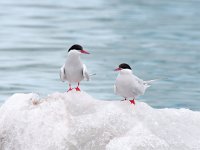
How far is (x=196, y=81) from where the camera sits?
1980 centimetres

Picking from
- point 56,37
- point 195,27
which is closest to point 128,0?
point 195,27

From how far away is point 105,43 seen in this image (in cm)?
2448

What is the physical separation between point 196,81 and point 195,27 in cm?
886

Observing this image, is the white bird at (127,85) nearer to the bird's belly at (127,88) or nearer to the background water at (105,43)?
the bird's belly at (127,88)

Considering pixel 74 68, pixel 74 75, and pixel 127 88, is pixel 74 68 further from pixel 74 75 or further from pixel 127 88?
pixel 127 88

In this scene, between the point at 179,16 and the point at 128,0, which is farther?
the point at 128,0

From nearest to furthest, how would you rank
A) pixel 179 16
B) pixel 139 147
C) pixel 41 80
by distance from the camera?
pixel 139 147
pixel 41 80
pixel 179 16

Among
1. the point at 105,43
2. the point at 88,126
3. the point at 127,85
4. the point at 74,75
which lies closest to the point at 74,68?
the point at 74,75

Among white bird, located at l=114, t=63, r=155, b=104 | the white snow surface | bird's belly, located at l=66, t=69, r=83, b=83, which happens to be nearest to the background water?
bird's belly, located at l=66, t=69, r=83, b=83

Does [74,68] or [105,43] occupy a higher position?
[74,68]

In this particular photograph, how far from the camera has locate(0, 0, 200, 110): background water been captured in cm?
1814

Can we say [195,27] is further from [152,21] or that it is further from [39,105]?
[39,105]

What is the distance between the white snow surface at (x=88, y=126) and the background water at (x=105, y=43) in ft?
21.4

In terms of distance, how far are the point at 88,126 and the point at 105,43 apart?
1527 cm
